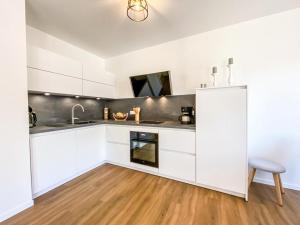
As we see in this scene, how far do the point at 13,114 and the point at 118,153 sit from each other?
63.5 inches

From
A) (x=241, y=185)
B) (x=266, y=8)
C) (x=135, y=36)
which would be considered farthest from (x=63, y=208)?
(x=266, y=8)

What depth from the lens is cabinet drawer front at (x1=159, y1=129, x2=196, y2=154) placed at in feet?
6.43

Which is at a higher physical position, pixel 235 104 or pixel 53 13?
pixel 53 13

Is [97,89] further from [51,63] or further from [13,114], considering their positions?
[13,114]

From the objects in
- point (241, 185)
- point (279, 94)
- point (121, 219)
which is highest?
point (279, 94)

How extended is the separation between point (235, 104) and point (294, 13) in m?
1.46

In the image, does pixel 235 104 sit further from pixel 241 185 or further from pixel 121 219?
pixel 121 219

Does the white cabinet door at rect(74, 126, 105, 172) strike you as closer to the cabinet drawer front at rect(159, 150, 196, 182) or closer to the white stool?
the cabinet drawer front at rect(159, 150, 196, 182)

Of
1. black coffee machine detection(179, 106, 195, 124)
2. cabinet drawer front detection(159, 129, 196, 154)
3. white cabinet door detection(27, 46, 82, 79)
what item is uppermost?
white cabinet door detection(27, 46, 82, 79)

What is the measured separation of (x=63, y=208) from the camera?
1.52 metres

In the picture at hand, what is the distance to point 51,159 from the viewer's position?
1821 mm

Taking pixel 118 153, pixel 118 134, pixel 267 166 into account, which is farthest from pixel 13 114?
pixel 267 166

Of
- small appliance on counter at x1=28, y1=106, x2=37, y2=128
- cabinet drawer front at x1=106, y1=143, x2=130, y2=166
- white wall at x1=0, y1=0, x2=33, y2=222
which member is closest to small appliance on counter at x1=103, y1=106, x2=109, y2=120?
cabinet drawer front at x1=106, y1=143, x2=130, y2=166

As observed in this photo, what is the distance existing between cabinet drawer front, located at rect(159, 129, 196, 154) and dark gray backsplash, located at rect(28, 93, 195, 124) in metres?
0.63
